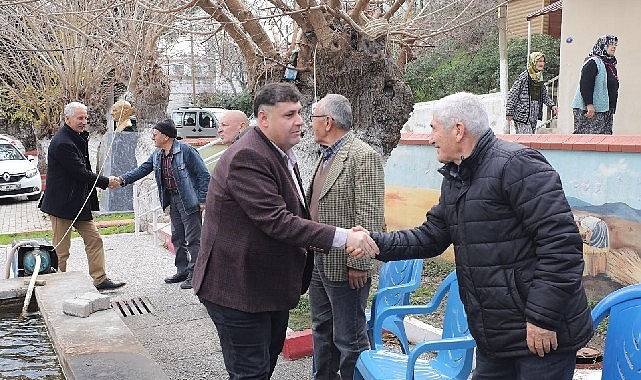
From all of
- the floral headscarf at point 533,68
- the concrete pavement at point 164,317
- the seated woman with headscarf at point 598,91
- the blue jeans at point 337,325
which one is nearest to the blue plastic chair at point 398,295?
the blue jeans at point 337,325

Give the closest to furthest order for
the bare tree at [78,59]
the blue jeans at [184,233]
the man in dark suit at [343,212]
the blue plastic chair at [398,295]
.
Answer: the man in dark suit at [343,212] → the blue plastic chair at [398,295] → the blue jeans at [184,233] → the bare tree at [78,59]

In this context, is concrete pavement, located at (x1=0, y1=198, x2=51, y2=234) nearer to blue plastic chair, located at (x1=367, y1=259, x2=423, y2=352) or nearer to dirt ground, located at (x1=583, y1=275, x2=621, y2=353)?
blue plastic chair, located at (x1=367, y1=259, x2=423, y2=352)

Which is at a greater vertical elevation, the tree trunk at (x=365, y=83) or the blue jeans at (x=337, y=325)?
the tree trunk at (x=365, y=83)

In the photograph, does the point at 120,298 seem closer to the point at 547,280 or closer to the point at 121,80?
A: the point at 547,280

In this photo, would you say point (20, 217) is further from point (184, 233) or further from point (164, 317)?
point (164, 317)

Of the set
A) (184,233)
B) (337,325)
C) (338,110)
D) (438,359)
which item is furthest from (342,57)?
(438,359)

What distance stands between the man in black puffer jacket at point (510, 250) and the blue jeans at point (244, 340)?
1.03 m

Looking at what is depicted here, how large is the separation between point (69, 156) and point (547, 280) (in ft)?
17.1

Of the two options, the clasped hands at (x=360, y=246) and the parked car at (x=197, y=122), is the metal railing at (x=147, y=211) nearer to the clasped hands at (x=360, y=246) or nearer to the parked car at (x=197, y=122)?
Answer: the clasped hands at (x=360, y=246)

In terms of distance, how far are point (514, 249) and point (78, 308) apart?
339 cm

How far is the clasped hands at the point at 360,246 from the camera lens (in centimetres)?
326

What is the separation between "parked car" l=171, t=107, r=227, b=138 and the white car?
7.82 m

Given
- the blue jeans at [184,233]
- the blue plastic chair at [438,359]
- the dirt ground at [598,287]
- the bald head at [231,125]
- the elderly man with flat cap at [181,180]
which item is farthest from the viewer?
the blue jeans at [184,233]

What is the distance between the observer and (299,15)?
606cm
